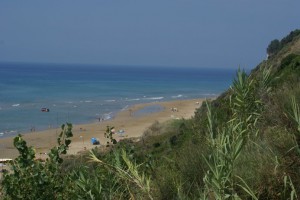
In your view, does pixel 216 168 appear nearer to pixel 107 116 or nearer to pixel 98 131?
pixel 98 131

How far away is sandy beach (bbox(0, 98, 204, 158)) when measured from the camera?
102ft

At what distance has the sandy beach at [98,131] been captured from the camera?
→ 31.1m

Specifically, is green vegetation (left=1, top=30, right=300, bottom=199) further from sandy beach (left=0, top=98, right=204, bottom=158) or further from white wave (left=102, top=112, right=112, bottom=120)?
white wave (left=102, top=112, right=112, bottom=120)

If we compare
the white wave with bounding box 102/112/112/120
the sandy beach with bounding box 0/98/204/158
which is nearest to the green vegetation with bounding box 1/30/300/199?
the sandy beach with bounding box 0/98/204/158

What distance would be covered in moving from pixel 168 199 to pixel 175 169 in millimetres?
782

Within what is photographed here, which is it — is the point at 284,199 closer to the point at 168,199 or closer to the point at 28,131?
the point at 168,199

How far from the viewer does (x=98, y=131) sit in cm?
3853

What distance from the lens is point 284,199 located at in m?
3.34

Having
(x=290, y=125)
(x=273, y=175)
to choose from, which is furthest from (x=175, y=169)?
(x=273, y=175)

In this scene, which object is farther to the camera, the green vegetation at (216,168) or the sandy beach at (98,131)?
the sandy beach at (98,131)

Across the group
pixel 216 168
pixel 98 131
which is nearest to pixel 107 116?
pixel 98 131

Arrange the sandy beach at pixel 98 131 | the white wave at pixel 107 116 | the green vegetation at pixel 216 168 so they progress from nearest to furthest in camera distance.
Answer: the green vegetation at pixel 216 168 → the sandy beach at pixel 98 131 → the white wave at pixel 107 116

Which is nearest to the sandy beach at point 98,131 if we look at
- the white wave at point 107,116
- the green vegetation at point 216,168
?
the white wave at point 107,116

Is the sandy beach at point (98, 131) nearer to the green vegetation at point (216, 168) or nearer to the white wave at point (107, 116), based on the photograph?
the white wave at point (107, 116)
